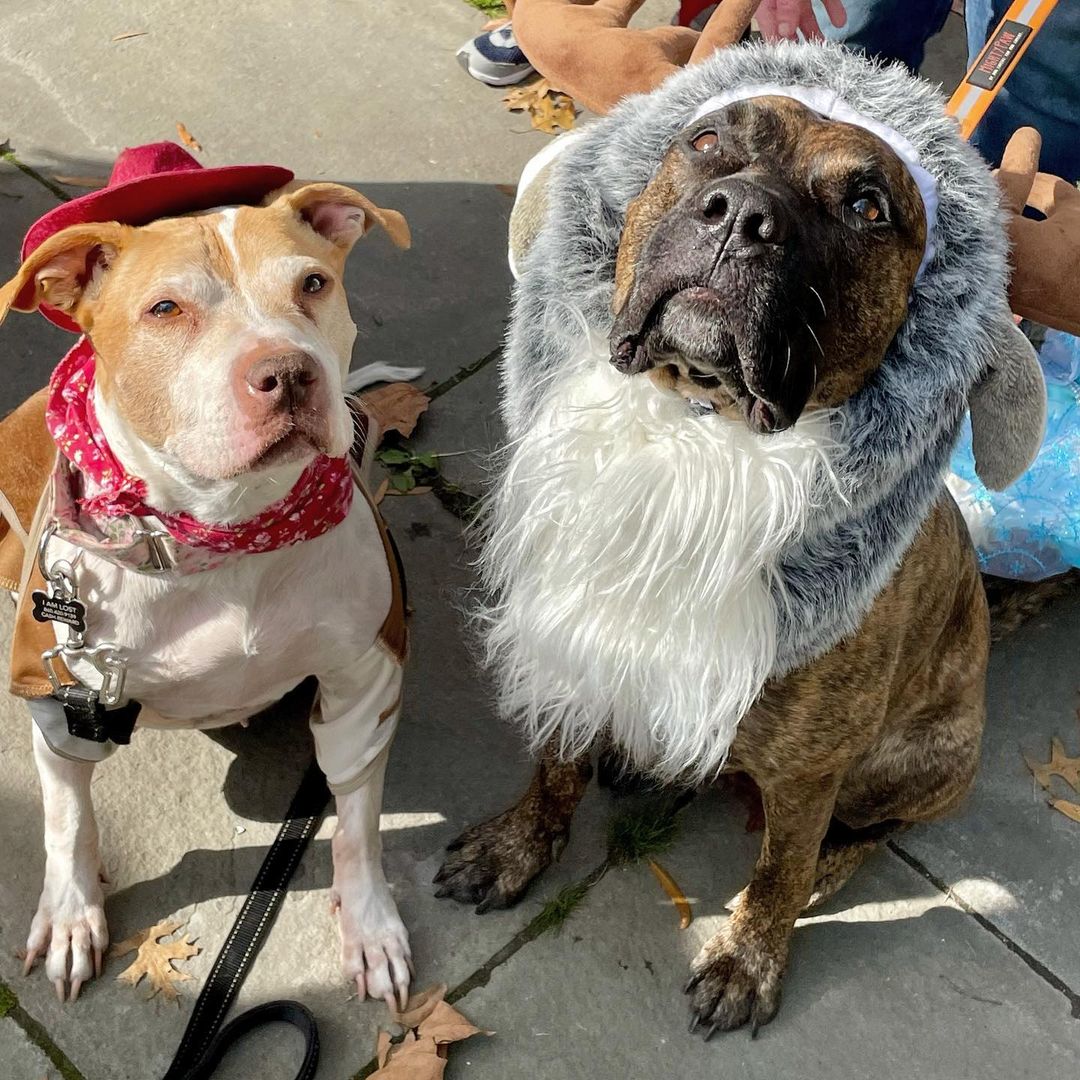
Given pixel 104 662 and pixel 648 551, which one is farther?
pixel 104 662

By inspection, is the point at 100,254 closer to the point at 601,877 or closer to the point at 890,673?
the point at 890,673

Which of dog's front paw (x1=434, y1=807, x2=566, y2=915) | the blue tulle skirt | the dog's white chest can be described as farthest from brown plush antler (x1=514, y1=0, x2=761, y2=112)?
dog's front paw (x1=434, y1=807, x2=566, y2=915)

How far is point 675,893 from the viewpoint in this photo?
10.8 ft

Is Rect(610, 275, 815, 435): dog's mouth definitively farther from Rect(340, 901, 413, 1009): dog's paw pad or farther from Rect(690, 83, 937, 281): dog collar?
Rect(340, 901, 413, 1009): dog's paw pad

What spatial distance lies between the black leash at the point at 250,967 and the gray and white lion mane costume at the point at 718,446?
107 cm

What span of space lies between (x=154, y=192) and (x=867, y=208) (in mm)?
1318

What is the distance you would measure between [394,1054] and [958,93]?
2.52 m

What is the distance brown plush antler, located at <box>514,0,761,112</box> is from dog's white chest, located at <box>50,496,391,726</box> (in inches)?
41.9

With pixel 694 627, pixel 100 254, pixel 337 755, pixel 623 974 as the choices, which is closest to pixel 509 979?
pixel 623 974

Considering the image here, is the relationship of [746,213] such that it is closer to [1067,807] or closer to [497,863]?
[497,863]

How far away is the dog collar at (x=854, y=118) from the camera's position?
7.09 feet

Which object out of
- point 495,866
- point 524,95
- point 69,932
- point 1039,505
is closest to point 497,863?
point 495,866

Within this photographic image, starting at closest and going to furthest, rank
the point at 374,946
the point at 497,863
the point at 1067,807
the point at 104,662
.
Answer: the point at 104,662, the point at 374,946, the point at 497,863, the point at 1067,807

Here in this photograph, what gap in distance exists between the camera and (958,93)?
2.56m
